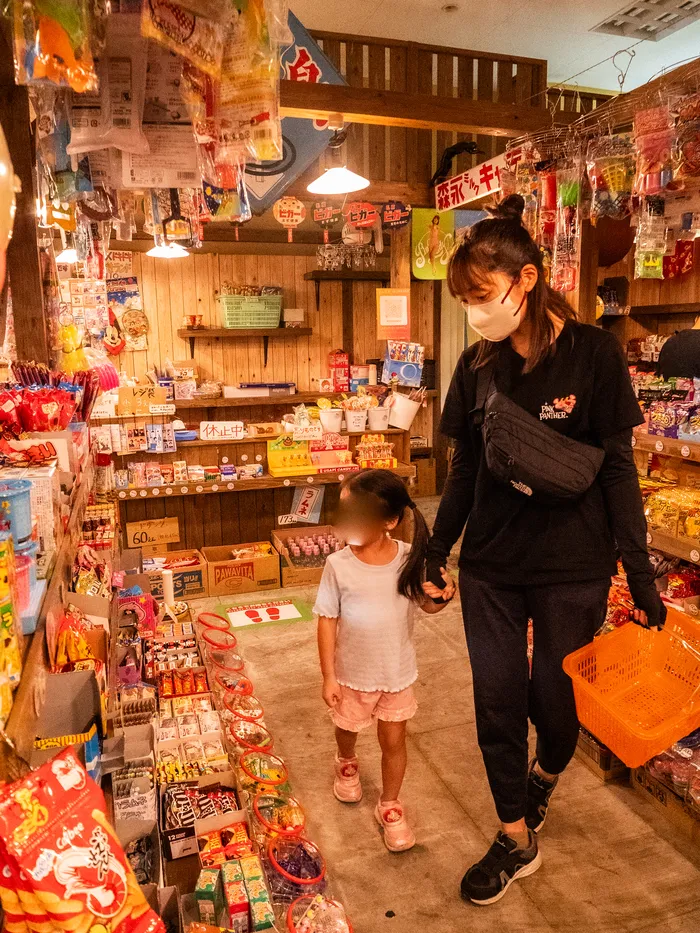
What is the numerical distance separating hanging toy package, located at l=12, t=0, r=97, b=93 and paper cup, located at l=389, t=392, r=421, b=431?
4.00 meters

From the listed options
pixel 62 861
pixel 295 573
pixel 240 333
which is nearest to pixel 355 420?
pixel 295 573

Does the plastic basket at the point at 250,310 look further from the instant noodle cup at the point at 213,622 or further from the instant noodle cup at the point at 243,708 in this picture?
the instant noodle cup at the point at 243,708

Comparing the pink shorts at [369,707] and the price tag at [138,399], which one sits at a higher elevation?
the price tag at [138,399]

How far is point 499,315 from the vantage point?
1897 millimetres

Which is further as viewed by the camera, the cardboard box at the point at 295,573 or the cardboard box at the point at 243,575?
the cardboard box at the point at 295,573

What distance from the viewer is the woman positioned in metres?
1.90

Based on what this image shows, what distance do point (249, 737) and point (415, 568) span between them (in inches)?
40.0

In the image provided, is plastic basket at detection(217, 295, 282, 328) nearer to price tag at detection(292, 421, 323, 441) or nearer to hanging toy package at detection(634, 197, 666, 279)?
price tag at detection(292, 421, 323, 441)

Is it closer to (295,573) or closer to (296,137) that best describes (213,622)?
(295,573)

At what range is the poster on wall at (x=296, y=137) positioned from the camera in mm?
4863

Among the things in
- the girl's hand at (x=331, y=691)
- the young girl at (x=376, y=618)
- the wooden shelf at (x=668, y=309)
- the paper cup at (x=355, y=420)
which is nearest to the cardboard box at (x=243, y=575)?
the paper cup at (x=355, y=420)

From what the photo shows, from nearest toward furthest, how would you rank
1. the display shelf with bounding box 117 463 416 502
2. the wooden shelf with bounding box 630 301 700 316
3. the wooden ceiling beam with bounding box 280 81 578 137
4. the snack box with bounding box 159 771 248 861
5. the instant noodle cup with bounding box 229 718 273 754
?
the snack box with bounding box 159 771 248 861 < the instant noodle cup with bounding box 229 718 273 754 < the wooden ceiling beam with bounding box 280 81 578 137 < the wooden shelf with bounding box 630 301 700 316 < the display shelf with bounding box 117 463 416 502

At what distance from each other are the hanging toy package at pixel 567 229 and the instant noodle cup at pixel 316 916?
2.87 m

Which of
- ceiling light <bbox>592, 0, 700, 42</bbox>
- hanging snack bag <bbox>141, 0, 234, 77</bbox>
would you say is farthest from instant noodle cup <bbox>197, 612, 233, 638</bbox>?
ceiling light <bbox>592, 0, 700, 42</bbox>
